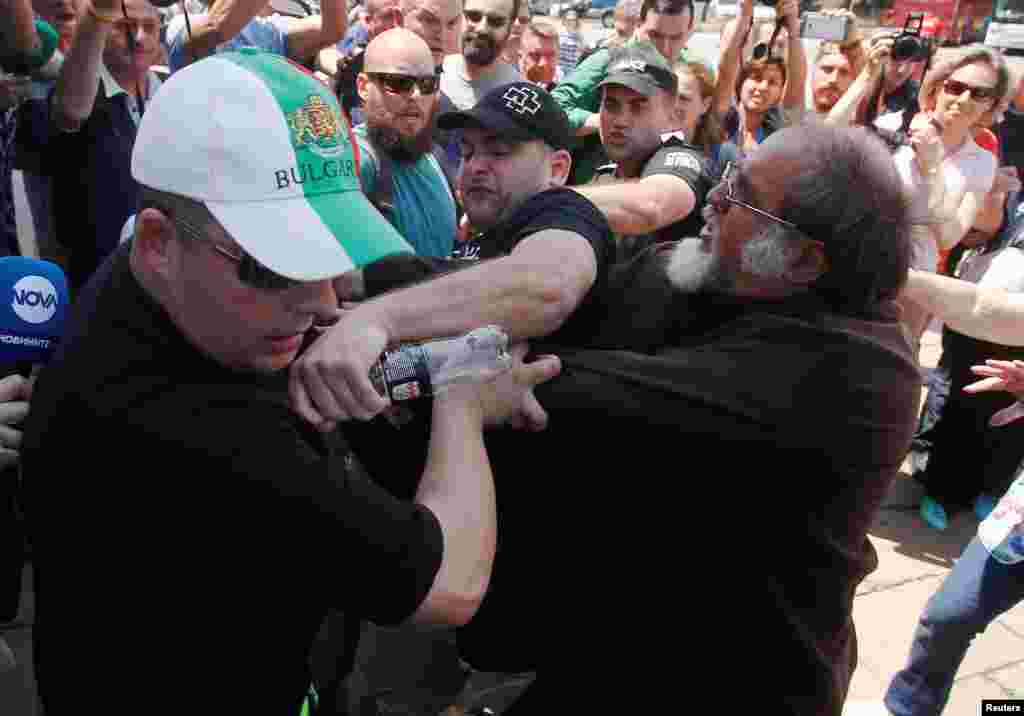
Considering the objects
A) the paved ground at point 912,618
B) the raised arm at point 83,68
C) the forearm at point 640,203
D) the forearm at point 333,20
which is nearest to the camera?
the forearm at point 640,203

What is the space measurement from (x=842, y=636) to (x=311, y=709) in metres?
0.96

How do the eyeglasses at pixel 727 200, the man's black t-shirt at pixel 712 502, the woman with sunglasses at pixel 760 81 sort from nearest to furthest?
the man's black t-shirt at pixel 712 502
the eyeglasses at pixel 727 200
the woman with sunglasses at pixel 760 81

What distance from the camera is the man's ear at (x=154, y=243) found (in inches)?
43.9

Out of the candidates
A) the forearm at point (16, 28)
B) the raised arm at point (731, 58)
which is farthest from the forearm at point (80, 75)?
the raised arm at point (731, 58)

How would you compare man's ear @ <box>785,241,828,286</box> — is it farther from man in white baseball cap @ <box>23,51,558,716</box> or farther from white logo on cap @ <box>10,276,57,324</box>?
white logo on cap @ <box>10,276,57,324</box>

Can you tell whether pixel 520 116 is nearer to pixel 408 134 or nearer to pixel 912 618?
pixel 408 134

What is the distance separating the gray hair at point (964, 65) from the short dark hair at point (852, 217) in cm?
344

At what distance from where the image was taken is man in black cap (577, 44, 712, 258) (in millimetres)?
2732

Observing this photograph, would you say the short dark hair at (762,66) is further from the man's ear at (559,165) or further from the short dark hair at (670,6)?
the man's ear at (559,165)

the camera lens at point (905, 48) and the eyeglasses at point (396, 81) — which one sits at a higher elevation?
the camera lens at point (905, 48)

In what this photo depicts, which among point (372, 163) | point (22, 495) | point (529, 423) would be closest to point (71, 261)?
point (372, 163)

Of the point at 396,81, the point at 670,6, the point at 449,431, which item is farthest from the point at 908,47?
the point at 449,431

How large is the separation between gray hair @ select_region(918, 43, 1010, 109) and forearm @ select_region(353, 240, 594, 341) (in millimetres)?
3725

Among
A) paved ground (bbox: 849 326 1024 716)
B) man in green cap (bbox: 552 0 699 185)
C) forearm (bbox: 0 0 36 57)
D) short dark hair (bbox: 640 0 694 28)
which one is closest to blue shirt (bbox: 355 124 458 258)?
forearm (bbox: 0 0 36 57)
